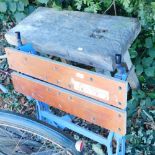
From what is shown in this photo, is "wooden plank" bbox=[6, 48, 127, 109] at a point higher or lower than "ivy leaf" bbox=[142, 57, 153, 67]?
higher

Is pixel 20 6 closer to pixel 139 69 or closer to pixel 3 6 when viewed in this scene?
pixel 3 6

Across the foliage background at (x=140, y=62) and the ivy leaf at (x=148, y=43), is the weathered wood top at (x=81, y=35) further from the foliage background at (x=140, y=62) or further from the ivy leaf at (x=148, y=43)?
the ivy leaf at (x=148, y=43)

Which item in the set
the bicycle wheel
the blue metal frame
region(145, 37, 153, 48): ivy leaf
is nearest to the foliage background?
region(145, 37, 153, 48): ivy leaf

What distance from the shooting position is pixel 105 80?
193 cm

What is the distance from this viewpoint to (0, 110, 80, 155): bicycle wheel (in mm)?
1938

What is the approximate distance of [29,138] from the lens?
7.26 feet

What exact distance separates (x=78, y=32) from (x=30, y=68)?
38cm

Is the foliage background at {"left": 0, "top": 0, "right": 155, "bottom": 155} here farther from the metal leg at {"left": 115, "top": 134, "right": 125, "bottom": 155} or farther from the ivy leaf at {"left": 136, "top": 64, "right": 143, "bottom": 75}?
the metal leg at {"left": 115, "top": 134, "right": 125, "bottom": 155}

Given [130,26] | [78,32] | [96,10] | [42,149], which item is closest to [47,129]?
[42,149]

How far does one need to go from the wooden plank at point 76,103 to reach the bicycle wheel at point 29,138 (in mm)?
258

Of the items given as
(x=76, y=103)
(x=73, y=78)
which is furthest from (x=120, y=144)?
(x=73, y=78)

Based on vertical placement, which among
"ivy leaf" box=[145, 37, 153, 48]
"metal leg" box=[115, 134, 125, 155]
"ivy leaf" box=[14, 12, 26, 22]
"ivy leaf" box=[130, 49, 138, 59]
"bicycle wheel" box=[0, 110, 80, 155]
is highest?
"ivy leaf" box=[14, 12, 26, 22]

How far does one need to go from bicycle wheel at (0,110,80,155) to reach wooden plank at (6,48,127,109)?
294 millimetres

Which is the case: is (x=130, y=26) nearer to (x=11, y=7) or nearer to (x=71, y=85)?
(x=71, y=85)
